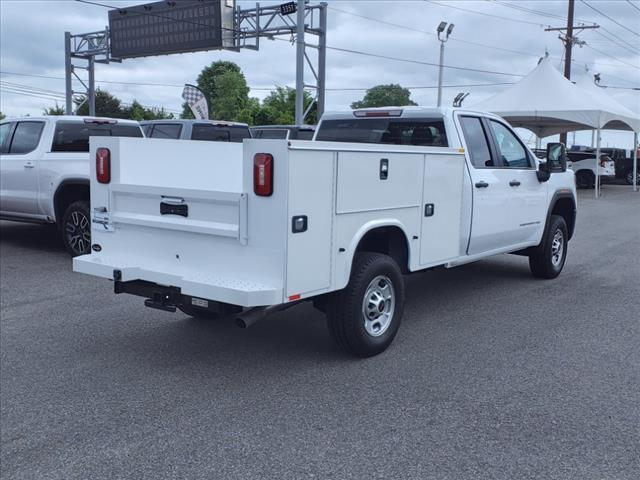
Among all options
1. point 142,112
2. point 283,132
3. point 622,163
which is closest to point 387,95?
point 142,112

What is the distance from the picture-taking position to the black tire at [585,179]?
1198 inches

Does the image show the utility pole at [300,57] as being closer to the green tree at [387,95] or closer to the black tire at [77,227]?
the black tire at [77,227]

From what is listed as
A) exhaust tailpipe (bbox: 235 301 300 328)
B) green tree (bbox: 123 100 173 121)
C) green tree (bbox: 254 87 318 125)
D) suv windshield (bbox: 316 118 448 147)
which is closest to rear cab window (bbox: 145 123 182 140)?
suv windshield (bbox: 316 118 448 147)

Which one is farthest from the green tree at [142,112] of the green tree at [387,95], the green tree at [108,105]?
the green tree at [387,95]

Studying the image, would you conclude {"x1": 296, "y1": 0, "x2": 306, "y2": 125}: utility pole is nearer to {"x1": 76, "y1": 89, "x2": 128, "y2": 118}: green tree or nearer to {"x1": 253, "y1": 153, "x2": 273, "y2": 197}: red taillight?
{"x1": 253, "y1": 153, "x2": 273, "y2": 197}: red taillight

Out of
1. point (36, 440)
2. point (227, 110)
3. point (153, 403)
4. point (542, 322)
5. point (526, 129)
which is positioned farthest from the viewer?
point (227, 110)

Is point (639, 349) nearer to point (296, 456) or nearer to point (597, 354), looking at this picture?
point (597, 354)

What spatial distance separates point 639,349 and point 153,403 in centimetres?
411

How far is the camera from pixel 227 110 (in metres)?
64.6

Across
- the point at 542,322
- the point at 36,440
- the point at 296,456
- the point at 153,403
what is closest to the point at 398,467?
the point at 296,456

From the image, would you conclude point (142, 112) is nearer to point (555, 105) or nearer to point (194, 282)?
point (555, 105)

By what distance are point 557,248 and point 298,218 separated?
18.0 ft

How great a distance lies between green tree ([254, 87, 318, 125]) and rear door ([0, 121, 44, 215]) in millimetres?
37890

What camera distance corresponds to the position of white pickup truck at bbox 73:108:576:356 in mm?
4520
